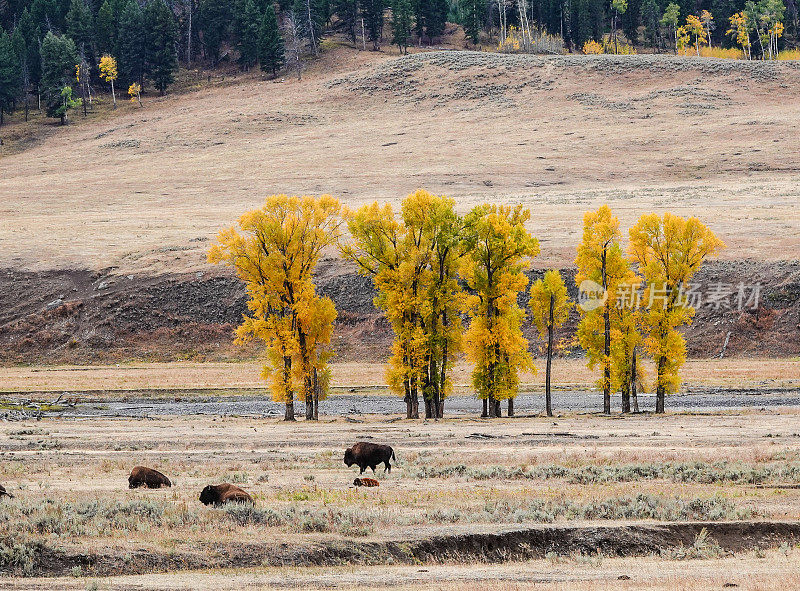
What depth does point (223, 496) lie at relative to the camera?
1869 cm

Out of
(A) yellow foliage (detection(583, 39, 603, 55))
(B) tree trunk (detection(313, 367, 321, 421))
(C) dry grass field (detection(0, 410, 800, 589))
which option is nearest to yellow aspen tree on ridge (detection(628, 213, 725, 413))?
(C) dry grass field (detection(0, 410, 800, 589))

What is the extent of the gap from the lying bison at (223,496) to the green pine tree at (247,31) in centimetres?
14216

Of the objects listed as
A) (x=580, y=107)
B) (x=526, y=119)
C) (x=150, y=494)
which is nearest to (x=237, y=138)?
(x=526, y=119)

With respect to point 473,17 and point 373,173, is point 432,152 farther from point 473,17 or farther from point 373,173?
point 473,17

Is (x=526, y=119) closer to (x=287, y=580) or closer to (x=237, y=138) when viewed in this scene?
(x=237, y=138)

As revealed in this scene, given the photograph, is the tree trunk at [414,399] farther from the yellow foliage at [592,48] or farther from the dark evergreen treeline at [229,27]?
the yellow foliage at [592,48]

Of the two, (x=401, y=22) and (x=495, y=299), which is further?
(x=401, y=22)

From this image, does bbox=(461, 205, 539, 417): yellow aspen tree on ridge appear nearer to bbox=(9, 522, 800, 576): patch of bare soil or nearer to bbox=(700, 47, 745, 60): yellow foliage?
bbox=(9, 522, 800, 576): patch of bare soil

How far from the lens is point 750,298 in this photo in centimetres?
6756

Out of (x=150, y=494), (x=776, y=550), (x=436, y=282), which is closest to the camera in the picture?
(x=776, y=550)

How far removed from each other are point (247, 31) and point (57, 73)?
105ft

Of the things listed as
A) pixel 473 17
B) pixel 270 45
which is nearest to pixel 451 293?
pixel 270 45

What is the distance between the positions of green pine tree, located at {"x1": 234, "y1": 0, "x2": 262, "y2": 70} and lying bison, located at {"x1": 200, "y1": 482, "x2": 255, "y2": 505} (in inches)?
5597

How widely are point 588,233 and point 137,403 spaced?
2640 centimetres
